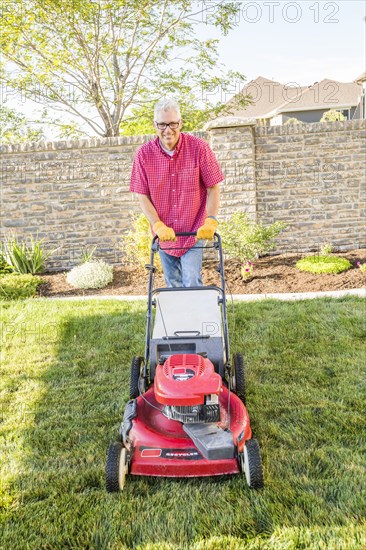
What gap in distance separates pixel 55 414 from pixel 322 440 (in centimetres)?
170

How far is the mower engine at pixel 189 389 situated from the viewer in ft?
8.96

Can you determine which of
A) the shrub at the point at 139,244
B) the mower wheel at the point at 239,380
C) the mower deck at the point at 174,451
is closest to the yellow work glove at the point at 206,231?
the mower wheel at the point at 239,380

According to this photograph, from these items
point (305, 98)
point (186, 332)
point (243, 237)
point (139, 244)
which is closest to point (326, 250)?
point (243, 237)

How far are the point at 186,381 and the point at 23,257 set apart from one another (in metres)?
5.84

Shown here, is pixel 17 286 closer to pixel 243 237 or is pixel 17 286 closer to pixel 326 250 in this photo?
pixel 243 237

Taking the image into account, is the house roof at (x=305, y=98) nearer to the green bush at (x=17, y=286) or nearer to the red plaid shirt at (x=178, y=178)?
the green bush at (x=17, y=286)

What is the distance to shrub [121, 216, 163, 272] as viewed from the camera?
7.60 metres

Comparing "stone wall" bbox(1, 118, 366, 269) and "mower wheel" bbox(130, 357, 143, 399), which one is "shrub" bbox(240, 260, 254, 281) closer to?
"stone wall" bbox(1, 118, 366, 269)

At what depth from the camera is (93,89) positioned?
11430mm

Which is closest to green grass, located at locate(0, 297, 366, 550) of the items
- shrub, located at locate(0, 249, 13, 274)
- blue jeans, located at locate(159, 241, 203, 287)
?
blue jeans, located at locate(159, 241, 203, 287)

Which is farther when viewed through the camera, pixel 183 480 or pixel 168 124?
pixel 168 124

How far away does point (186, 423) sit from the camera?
2.85 metres

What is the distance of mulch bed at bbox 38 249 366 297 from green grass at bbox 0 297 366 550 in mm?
1023

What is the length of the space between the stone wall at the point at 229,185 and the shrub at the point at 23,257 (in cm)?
33
